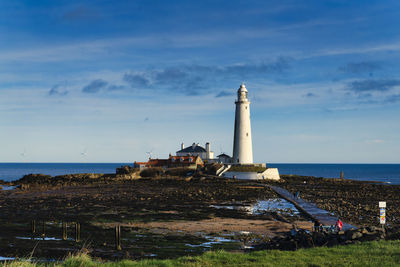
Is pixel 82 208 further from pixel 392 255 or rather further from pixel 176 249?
pixel 392 255

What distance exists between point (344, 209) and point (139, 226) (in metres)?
17.9

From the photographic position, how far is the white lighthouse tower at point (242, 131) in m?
71.2

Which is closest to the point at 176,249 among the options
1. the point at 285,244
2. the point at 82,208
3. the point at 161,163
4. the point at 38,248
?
the point at 285,244

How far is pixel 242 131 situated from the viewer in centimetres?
7106

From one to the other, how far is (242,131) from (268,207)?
35658 millimetres

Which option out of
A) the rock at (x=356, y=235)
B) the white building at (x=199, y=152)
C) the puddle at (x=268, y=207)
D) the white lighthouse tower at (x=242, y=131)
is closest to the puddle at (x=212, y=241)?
the rock at (x=356, y=235)

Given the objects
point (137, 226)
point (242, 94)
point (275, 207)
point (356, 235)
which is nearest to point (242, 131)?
point (242, 94)

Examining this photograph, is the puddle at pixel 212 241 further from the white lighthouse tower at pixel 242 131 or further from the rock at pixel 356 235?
the white lighthouse tower at pixel 242 131

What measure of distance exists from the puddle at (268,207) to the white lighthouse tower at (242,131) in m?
30.3

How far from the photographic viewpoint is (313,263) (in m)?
12.8

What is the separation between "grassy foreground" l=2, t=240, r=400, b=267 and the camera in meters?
12.8

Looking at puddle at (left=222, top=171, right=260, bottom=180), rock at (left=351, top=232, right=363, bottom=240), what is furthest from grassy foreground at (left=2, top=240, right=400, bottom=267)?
puddle at (left=222, top=171, right=260, bottom=180)

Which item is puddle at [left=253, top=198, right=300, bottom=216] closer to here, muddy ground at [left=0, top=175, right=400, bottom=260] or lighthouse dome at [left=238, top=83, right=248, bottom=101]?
muddy ground at [left=0, top=175, right=400, bottom=260]

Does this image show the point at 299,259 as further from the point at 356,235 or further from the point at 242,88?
the point at 242,88
